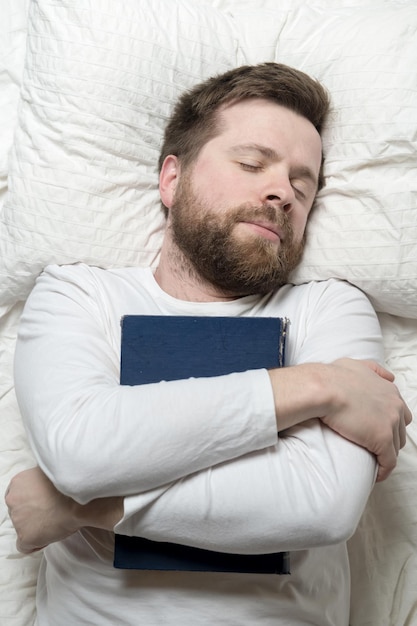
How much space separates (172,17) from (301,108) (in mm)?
369

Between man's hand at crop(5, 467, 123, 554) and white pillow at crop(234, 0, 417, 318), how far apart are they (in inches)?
25.2

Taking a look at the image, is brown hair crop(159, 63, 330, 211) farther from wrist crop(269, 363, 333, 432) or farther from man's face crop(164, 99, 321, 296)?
wrist crop(269, 363, 333, 432)

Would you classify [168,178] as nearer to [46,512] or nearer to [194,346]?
[194,346]

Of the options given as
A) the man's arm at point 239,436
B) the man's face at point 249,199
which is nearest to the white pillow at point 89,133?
the man's face at point 249,199

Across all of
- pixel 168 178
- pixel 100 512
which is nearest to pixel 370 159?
pixel 168 178

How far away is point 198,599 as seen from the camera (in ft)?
3.84

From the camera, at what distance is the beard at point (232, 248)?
4.38 ft

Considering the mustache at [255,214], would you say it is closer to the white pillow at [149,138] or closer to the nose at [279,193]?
the nose at [279,193]

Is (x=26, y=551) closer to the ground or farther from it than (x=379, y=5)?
closer to the ground

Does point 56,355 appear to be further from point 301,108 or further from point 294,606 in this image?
point 301,108

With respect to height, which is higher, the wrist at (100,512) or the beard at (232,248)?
the beard at (232,248)

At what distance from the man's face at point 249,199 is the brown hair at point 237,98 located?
0.8 inches

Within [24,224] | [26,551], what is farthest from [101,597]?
[24,224]

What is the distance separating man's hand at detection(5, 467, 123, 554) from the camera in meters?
1.11
